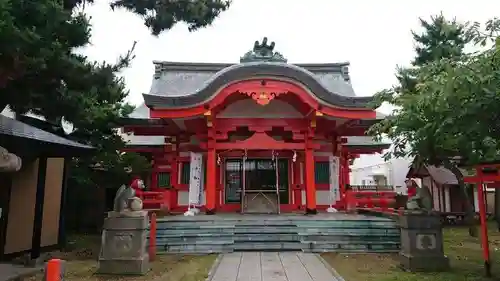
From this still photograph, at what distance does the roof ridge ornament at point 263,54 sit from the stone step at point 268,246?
6.97 metres

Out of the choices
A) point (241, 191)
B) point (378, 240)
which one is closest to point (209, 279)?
point (378, 240)

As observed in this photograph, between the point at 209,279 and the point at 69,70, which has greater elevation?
the point at 69,70

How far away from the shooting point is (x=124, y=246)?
23.3 ft

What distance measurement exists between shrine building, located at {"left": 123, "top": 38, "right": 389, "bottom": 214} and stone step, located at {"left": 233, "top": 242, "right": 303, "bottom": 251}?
2763mm

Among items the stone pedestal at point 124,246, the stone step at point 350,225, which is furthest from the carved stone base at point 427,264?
the stone pedestal at point 124,246

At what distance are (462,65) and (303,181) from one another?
8.73m

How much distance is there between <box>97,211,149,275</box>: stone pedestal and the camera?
6977 mm

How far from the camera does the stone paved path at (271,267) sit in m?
6.62

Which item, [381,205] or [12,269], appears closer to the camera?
[12,269]

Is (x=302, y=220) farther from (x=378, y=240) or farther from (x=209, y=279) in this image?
(x=209, y=279)

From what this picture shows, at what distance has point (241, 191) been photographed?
44.5ft

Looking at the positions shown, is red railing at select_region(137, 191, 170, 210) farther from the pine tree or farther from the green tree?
the pine tree

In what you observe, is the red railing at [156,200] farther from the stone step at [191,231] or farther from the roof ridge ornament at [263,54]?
the roof ridge ornament at [263,54]

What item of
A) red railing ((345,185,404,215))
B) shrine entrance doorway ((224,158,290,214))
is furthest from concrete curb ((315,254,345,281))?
shrine entrance doorway ((224,158,290,214))
